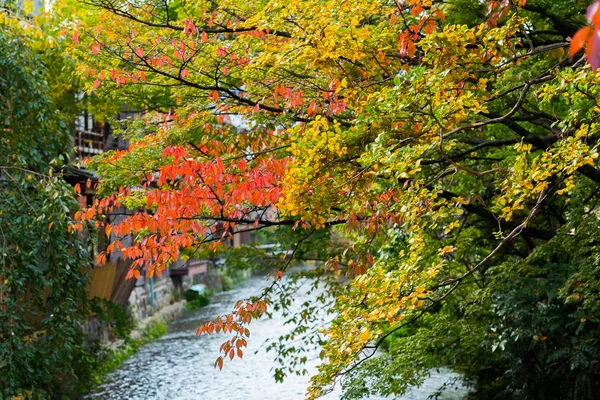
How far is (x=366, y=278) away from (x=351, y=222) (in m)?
0.57

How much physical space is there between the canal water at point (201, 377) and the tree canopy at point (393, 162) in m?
3.94

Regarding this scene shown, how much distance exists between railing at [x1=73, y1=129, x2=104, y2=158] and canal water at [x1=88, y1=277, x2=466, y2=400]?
611 centimetres

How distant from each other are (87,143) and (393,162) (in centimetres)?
1821

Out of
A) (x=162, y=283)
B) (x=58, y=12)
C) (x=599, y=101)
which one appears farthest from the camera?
(x=162, y=283)

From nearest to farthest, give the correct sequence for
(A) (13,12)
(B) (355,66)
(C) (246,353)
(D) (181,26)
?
1. (B) (355,66)
2. (D) (181,26)
3. (A) (13,12)
4. (C) (246,353)

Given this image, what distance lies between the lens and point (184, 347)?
22.0 meters

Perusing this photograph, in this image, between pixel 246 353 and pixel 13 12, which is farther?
pixel 246 353

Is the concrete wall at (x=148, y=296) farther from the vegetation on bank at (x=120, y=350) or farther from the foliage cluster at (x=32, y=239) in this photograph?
the foliage cluster at (x=32, y=239)

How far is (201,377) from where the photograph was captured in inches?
695

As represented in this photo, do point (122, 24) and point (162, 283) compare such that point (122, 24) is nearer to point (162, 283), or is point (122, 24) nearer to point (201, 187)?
point (201, 187)

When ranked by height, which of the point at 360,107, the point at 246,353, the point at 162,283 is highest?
the point at 360,107

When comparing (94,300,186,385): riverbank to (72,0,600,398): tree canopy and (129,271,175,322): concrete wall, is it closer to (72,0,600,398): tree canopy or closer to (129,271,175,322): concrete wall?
(129,271,175,322): concrete wall

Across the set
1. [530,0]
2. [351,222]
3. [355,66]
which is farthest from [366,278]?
[530,0]

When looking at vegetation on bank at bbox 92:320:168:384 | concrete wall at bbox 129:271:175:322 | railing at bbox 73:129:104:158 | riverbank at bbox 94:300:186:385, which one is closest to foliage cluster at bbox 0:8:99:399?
vegetation on bank at bbox 92:320:168:384
